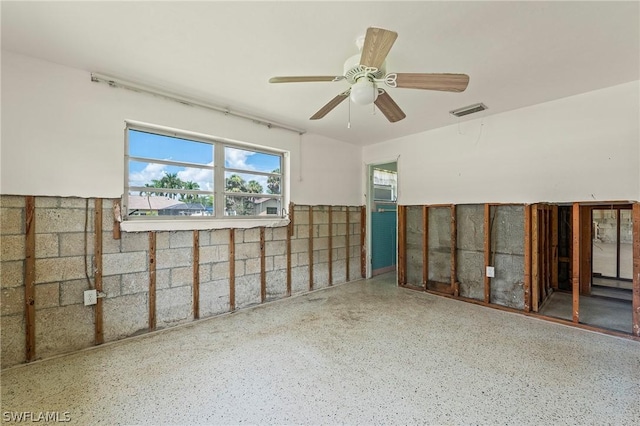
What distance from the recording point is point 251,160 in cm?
386

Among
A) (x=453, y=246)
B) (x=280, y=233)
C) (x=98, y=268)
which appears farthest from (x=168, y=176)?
(x=453, y=246)

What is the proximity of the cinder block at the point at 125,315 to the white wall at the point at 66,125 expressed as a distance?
107 centimetres

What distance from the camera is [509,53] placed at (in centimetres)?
228

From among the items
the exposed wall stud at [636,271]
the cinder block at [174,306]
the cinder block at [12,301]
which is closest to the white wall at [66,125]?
the cinder block at [12,301]

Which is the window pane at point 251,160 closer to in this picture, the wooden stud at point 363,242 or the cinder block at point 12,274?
the wooden stud at point 363,242

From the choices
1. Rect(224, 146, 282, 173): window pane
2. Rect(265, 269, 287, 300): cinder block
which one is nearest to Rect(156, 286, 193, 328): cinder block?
Rect(265, 269, 287, 300): cinder block

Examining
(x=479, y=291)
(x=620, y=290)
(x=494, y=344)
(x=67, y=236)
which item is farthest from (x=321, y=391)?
(x=620, y=290)

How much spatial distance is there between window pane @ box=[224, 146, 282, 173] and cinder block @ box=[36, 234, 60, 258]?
6.05 ft

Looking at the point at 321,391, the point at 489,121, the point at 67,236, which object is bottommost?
the point at 321,391

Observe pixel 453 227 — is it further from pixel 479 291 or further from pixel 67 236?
pixel 67 236

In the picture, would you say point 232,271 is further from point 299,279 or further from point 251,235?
point 299,279

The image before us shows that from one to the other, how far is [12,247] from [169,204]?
1.26 m

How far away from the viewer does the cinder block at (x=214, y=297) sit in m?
3.26

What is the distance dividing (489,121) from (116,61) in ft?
14.5
